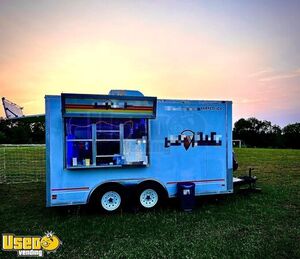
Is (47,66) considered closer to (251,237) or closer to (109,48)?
(109,48)

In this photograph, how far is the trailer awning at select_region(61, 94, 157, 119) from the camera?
6624 millimetres

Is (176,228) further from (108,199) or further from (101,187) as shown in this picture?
(101,187)

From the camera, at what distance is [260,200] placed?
27.6 ft

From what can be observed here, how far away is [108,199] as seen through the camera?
7.12 m

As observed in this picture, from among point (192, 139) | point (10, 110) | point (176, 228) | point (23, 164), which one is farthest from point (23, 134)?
point (176, 228)

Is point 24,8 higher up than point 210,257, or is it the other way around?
point 24,8

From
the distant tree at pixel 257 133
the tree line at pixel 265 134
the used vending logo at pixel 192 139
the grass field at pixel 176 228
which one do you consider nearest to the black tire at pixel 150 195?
the grass field at pixel 176 228

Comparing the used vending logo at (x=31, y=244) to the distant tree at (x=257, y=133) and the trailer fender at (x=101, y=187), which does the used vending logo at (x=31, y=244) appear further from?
the distant tree at (x=257, y=133)

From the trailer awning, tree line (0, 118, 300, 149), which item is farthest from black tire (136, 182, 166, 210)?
tree line (0, 118, 300, 149)

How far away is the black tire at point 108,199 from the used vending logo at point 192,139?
1.80 meters

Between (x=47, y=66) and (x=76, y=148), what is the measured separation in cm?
722

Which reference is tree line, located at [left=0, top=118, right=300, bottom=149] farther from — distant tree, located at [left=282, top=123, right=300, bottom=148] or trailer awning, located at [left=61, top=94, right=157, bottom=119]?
trailer awning, located at [left=61, top=94, right=157, bottom=119]

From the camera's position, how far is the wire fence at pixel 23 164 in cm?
1322

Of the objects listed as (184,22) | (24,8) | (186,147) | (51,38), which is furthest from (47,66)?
(186,147)
